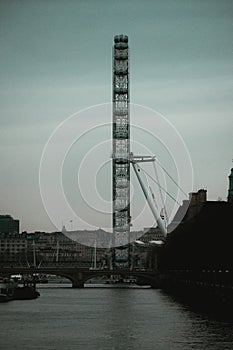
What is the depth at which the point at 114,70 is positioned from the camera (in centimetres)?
6619

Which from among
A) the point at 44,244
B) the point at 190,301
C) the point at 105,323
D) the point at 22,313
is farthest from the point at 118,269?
the point at 44,244

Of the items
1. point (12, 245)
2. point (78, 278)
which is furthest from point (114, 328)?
point (12, 245)

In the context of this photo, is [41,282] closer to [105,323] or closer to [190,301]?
[190,301]

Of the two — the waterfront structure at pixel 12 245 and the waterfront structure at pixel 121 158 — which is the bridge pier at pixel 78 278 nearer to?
the waterfront structure at pixel 121 158

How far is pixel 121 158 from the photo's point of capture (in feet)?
214

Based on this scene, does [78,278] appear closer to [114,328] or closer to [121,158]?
[121,158]

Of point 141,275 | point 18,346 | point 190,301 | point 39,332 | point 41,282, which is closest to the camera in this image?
point 18,346

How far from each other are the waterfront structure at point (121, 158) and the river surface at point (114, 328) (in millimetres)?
30419

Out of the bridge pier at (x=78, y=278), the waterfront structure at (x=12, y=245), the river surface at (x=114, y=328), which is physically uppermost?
the waterfront structure at (x=12, y=245)

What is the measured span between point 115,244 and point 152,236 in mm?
33689

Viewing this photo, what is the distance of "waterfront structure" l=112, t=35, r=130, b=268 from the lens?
6462 cm

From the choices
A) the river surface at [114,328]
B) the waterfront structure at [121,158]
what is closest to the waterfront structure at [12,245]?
the waterfront structure at [121,158]

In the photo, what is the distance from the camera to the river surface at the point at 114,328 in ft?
67.0

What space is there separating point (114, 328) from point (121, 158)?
41.2m
